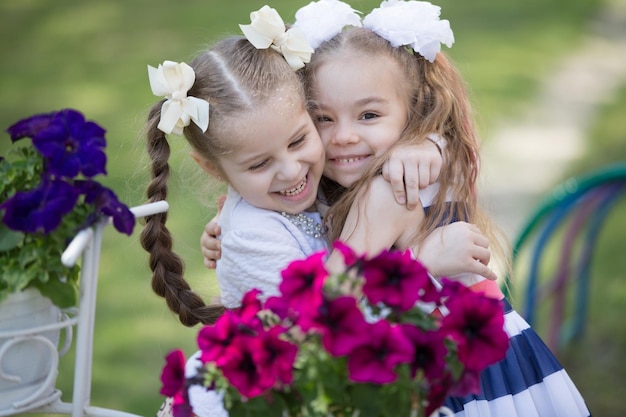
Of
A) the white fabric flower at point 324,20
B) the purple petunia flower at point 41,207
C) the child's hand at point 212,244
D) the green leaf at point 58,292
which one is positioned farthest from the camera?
Result: the child's hand at point 212,244

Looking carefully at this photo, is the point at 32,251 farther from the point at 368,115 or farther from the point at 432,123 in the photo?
the point at 432,123

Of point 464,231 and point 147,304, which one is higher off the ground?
point 464,231

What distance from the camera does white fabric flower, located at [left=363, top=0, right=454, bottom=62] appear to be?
2.54 meters


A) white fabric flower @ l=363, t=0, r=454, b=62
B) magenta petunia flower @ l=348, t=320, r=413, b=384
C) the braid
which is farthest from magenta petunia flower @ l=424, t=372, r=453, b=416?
white fabric flower @ l=363, t=0, r=454, b=62

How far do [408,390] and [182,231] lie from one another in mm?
4429

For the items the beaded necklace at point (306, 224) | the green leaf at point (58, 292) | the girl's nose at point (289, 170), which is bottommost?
the green leaf at point (58, 292)

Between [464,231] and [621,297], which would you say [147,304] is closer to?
[621,297]

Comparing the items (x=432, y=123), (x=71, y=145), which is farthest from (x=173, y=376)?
(x=432, y=123)

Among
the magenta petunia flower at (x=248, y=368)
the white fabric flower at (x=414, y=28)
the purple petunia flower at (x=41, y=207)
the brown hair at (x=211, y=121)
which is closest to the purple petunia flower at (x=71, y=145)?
the purple petunia flower at (x=41, y=207)

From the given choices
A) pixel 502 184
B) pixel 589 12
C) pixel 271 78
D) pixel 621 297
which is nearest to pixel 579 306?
pixel 621 297

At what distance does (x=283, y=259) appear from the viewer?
7.63ft

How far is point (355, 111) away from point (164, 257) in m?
0.65

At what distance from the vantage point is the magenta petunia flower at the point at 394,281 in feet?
5.29

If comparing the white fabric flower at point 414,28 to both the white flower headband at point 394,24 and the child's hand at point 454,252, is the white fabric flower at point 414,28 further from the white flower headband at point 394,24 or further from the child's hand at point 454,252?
the child's hand at point 454,252
